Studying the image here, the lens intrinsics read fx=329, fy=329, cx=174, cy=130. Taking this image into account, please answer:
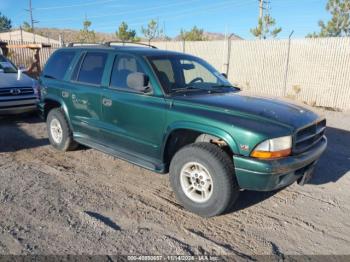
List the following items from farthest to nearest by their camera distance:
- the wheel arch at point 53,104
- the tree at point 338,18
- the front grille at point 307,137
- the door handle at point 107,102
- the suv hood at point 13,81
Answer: the tree at point 338,18
the suv hood at point 13,81
the wheel arch at point 53,104
the door handle at point 107,102
the front grille at point 307,137

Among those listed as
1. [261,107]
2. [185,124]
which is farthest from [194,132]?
[261,107]

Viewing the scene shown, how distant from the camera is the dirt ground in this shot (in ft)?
10.5

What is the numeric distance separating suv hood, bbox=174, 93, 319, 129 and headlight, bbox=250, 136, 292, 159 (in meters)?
0.21

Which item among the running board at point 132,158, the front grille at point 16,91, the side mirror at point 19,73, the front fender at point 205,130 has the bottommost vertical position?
the running board at point 132,158

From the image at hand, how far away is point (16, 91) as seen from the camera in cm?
786

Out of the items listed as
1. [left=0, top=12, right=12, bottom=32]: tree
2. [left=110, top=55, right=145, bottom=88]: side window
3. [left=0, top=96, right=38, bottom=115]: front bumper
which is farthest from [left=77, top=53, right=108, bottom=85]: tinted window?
[left=0, top=12, right=12, bottom=32]: tree

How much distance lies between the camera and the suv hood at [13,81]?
7896 millimetres

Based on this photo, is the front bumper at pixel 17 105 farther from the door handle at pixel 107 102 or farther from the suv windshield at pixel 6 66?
the door handle at pixel 107 102

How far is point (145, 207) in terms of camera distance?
13.1ft

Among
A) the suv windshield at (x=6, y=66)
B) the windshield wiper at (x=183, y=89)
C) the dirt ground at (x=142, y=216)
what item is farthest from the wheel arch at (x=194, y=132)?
the suv windshield at (x=6, y=66)

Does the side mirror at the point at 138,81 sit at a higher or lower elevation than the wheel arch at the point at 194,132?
higher

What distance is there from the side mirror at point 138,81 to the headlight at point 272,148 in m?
1.68

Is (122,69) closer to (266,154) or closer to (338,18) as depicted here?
(266,154)

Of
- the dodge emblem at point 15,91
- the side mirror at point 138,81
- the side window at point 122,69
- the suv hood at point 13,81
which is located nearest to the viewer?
the side mirror at point 138,81
